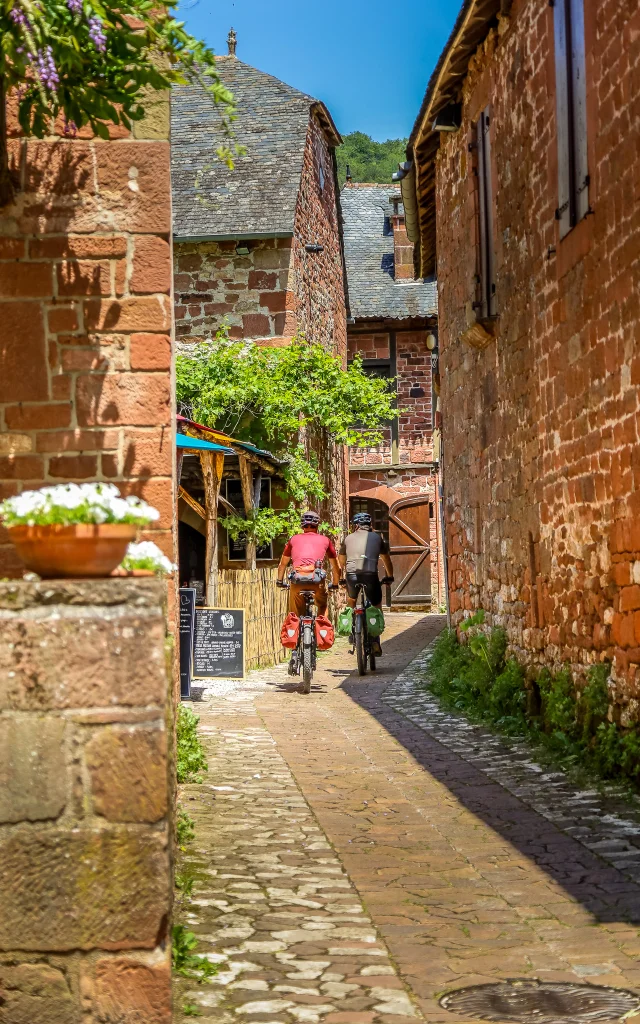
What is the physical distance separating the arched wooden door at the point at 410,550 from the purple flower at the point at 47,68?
76.4 feet

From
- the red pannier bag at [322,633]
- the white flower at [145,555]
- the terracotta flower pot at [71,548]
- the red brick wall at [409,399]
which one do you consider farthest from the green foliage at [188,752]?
the red brick wall at [409,399]

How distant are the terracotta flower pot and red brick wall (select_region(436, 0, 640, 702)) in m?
4.17

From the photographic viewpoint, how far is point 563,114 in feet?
27.3

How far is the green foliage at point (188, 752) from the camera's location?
710cm

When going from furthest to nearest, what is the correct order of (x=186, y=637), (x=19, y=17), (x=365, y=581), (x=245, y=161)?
(x=245, y=161)
(x=365, y=581)
(x=186, y=637)
(x=19, y=17)

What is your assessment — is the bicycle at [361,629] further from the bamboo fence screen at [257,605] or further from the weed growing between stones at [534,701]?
the bamboo fence screen at [257,605]

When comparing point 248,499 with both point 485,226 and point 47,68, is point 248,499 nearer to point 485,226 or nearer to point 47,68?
point 485,226

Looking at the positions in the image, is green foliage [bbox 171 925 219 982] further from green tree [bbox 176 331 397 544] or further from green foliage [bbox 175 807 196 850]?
green tree [bbox 176 331 397 544]

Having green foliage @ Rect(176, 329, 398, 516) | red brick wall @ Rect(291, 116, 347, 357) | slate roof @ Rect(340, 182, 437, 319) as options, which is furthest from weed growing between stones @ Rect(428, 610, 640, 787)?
slate roof @ Rect(340, 182, 437, 319)

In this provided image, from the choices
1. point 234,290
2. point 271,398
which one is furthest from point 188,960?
point 234,290

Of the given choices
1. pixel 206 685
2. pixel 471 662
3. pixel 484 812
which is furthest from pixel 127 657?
pixel 206 685

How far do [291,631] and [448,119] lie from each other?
203 inches

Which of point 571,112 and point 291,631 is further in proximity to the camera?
point 291,631

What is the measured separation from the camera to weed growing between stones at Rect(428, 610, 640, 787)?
6.91 m
